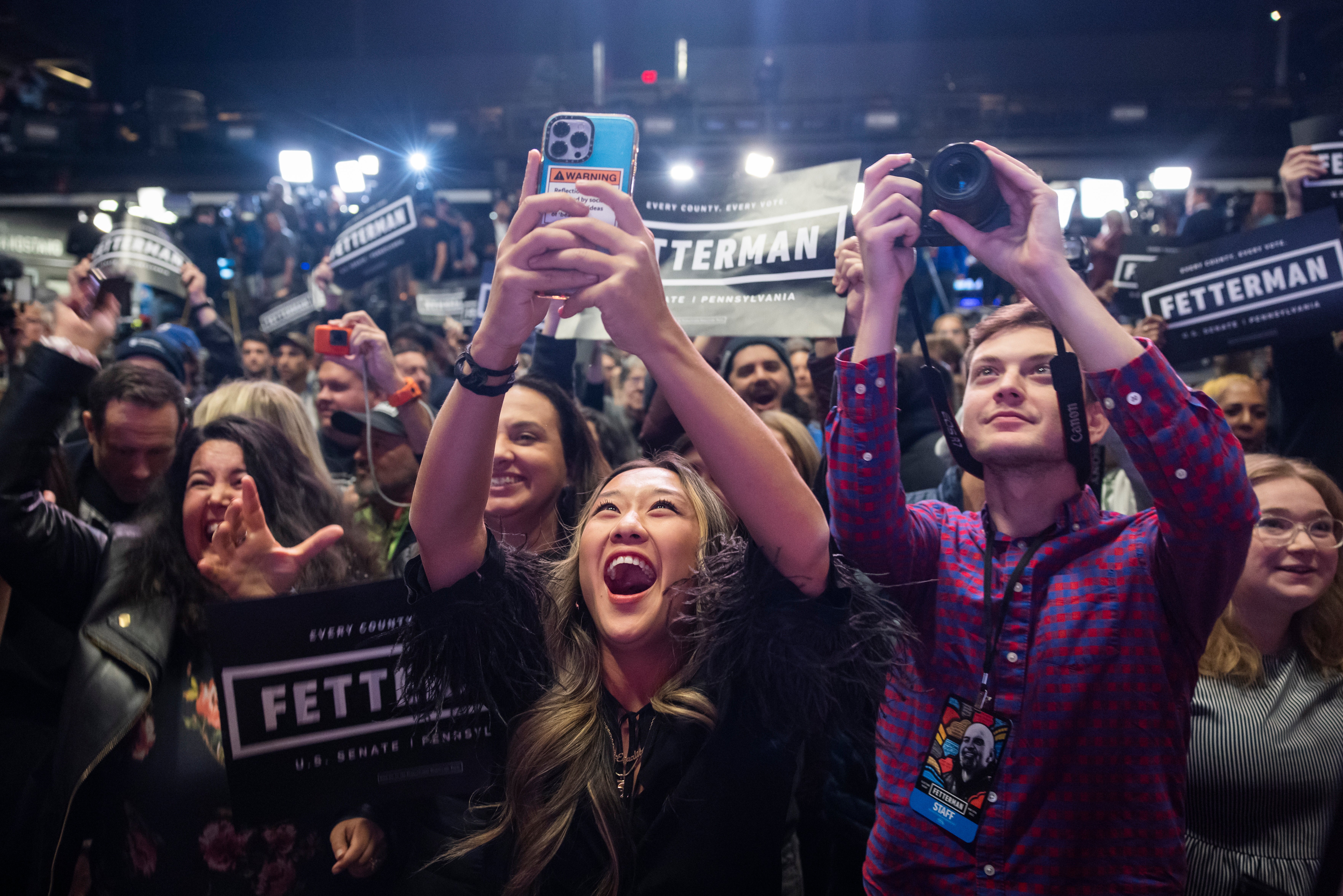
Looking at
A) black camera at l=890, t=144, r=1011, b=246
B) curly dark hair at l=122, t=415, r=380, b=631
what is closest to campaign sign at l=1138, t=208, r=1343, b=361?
black camera at l=890, t=144, r=1011, b=246

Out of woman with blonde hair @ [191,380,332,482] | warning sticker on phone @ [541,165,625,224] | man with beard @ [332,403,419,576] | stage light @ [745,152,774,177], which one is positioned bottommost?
man with beard @ [332,403,419,576]

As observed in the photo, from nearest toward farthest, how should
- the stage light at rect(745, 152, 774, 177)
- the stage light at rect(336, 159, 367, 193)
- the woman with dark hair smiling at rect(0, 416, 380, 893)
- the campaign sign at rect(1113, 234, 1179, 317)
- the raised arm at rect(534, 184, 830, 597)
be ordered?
the raised arm at rect(534, 184, 830, 597) < the woman with dark hair smiling at rect(0, 416, 380, 893) < the campaign sign at rect(1113, 234, 1179, 317) < the stage light at rect(336, 159, 367, 193) < the stage light at rect(745, 152, 774, 177)

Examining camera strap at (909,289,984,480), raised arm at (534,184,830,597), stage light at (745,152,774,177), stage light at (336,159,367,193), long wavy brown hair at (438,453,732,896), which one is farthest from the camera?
stage light at (745,152,774,177)

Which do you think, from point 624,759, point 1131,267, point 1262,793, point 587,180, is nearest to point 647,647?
point 624,759

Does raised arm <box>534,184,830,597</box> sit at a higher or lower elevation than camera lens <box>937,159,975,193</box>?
lower

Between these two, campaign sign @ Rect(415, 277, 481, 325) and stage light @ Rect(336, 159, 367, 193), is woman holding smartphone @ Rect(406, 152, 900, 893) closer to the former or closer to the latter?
campaign sign @ Rect(415, 277, 481, 325)

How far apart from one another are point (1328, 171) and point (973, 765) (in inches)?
106

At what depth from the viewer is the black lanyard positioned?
145 cm

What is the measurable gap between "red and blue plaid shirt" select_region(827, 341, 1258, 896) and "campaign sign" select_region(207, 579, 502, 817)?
2.41ft

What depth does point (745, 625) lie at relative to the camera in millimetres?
1404

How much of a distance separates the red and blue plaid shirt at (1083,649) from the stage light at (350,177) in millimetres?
9287

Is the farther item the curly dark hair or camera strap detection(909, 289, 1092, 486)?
the curly dark hair

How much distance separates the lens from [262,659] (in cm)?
156

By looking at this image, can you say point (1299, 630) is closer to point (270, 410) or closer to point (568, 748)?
point (568, 748)
